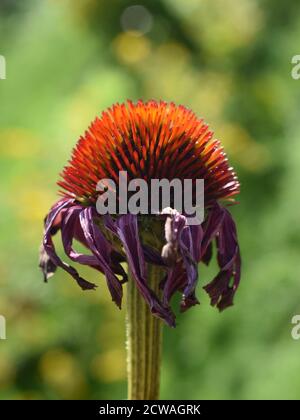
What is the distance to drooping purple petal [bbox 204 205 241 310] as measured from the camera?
0.87 metres

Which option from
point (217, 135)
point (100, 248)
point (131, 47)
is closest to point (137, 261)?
point (100, 248)

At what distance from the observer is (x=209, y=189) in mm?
887

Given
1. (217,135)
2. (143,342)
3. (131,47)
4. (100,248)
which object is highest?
(131,47)

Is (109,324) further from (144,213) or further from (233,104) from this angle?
(144,213)

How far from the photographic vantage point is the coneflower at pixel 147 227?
0.80m

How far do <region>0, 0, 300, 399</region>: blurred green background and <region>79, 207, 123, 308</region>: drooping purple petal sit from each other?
1.38 metres

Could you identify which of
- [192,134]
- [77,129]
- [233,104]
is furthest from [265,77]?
[192,134]

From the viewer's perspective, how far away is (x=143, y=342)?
0.85 meters

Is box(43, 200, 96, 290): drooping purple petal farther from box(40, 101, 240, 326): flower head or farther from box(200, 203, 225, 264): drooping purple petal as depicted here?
box(200, 203, 225, 264): drooping purple petal

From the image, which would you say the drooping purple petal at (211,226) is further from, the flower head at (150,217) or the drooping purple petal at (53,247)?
the drooping purple petal at (53,247)

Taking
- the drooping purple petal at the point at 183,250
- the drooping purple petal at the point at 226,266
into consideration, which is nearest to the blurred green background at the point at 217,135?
the drooping purple petal at the point at 226,266

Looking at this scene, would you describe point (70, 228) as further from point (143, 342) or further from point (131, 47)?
point (131, 47)

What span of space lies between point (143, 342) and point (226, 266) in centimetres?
12

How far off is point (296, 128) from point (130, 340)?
2.50m
